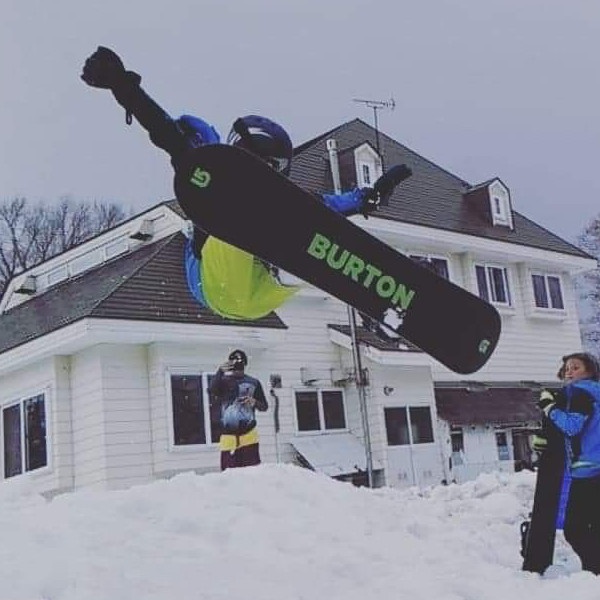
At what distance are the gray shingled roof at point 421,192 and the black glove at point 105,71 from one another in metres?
12.7

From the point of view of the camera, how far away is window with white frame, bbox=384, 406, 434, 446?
16266mm

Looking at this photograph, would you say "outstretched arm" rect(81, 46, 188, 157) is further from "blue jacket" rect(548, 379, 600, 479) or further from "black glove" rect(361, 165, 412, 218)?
"blue jacket" rect(548, 379, 600, 479)

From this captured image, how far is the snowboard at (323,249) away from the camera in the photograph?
4.55 m

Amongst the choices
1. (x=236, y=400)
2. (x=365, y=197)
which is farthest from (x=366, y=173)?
(x=365, y=197)

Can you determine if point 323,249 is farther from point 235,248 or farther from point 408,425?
point 408,425

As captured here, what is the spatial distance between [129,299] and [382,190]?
9.10 metres

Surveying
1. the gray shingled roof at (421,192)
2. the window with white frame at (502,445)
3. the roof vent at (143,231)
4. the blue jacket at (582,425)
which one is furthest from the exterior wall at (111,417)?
the blue jacket at (582,425)

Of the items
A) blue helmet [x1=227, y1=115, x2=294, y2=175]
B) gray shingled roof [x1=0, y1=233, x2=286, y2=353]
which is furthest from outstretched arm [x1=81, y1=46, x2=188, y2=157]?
gray shingled roof [x1=0, y1=233, x2=286, y2=353]

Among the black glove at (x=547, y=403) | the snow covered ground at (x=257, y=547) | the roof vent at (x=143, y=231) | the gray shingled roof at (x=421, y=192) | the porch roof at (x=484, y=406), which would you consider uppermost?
the gray shingled roof at (x=421, y=192)

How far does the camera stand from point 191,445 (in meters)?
13.6

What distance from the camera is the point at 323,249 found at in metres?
4.66

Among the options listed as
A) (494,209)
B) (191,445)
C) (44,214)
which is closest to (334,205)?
(191,445)

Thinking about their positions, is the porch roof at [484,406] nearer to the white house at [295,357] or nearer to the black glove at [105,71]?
the white house at [295,357]

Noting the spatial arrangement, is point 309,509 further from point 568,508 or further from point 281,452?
point 281,452
